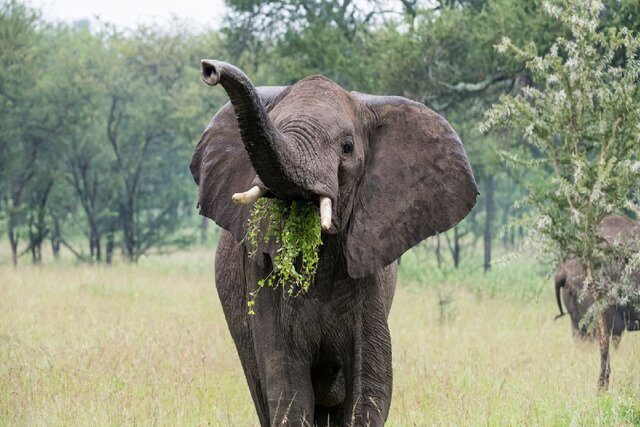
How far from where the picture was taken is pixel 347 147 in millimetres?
4809

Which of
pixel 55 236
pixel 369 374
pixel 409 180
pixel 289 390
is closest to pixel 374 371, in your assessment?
pixel 369 374

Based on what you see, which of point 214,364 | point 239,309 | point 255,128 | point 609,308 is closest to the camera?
point 255,128

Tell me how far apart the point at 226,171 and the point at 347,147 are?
0.77m

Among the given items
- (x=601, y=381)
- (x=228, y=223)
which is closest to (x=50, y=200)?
(x=601, y=381)

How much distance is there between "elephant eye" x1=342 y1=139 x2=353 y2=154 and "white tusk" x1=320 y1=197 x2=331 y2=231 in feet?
1.64

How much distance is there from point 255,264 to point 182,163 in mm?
33491

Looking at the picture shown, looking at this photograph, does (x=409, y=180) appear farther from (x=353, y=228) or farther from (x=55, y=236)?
(x=55, y=236)

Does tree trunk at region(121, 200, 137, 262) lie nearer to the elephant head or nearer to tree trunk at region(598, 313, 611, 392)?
tree trunk at region(598, 313, 611, 392)

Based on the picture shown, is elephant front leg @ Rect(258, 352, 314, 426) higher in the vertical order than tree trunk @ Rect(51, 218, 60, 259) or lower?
higher

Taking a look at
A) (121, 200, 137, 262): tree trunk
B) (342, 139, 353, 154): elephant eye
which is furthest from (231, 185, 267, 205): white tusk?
(121, 200, 137, 262): tree trunk

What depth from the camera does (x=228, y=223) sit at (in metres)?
5.21

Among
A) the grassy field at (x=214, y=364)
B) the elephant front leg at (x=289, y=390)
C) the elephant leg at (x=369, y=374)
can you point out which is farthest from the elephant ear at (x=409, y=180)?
the grassy field at (x=214, y=364)

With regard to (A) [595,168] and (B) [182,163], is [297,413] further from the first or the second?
(B) [182,163]

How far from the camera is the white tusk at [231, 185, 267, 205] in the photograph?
4.03 m
